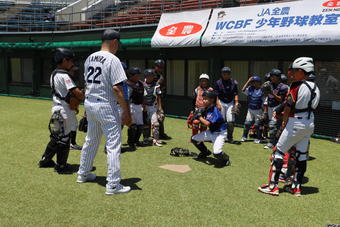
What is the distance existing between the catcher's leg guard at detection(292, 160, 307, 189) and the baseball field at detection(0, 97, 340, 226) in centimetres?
21

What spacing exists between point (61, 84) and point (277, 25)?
7317mm

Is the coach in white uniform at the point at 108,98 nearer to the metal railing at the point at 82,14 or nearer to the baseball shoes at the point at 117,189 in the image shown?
the baseball shoes at the point at 117,189

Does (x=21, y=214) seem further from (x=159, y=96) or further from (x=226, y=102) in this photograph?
(x=226, y=102)

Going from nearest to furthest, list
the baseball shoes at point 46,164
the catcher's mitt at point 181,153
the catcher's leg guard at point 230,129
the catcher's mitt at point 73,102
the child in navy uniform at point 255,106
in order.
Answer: the catcher's mitt at point 73,102, the baseball shoes at point 46,164, the catcher's mitt at point 181,153, the catcher's leg guard at point 230,129, the child in navy uniform at point 255,106

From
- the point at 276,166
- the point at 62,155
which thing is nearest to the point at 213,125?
the point at 276,166

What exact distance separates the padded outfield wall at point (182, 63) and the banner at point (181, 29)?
633mm

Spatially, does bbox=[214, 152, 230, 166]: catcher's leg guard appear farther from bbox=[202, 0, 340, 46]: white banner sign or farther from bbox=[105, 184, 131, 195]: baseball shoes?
bbox=[202, 0, 340, 46]: white banner sign

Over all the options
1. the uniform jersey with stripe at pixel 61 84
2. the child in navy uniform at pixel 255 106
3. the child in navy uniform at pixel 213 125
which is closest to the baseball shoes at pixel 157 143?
the child in navy uniform at pixel 213 125

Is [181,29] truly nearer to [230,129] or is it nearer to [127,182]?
[230,129]

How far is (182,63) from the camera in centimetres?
1359

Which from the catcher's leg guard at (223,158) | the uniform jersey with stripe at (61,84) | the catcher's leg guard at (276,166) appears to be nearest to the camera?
the catcher's leg guard at (276,166)

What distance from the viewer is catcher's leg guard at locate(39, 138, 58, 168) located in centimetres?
579

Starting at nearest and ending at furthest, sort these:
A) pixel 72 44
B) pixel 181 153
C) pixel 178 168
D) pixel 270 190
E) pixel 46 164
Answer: pixel 270 190, pixel 46 164, pixel 178 168, pixel 181 153, pixel 72 44

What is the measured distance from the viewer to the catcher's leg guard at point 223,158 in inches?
250
